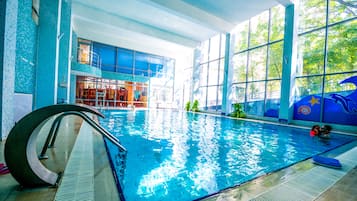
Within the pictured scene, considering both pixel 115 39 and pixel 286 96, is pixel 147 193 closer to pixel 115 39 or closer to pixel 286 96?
pixel 286 96

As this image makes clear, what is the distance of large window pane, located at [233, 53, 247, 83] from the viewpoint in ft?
35.9

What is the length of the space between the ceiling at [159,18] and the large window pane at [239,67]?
2.06 m

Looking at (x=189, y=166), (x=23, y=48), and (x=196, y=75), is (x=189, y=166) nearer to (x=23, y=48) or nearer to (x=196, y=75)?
(x=23, y=48)

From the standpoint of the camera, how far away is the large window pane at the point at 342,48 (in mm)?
6507

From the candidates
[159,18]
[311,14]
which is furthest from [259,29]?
[159,18]

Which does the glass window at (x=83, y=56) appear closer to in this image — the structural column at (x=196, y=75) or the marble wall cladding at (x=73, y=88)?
the marble wall cladding at (x=73, y=88)

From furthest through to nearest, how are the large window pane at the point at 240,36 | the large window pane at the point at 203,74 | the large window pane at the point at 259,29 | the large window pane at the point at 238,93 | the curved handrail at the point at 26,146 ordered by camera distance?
the large window pane at the point at 203,74 → the large window pane at the point at 240,36 → the large window pane at the point at 238,93 → the large window pane at the point at 259,29 → the curved handrail at the point at 26,146

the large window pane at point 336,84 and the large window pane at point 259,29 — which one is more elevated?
the large window pane at point 259,29

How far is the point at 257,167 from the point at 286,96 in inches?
273

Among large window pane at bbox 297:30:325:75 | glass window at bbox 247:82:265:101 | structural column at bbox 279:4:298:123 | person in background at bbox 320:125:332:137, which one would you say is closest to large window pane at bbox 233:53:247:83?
glass window at bbox 247:82:265:101

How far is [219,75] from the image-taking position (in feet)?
42.9

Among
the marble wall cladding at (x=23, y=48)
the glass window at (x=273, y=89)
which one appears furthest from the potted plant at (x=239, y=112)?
the marble wall cladding at (x=23, y=48)

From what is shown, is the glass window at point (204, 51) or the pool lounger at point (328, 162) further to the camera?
the glass window at point (204, 51)

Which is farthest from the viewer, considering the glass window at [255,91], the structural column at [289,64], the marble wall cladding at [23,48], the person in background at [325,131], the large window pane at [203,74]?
the large window pane at [203,74]
